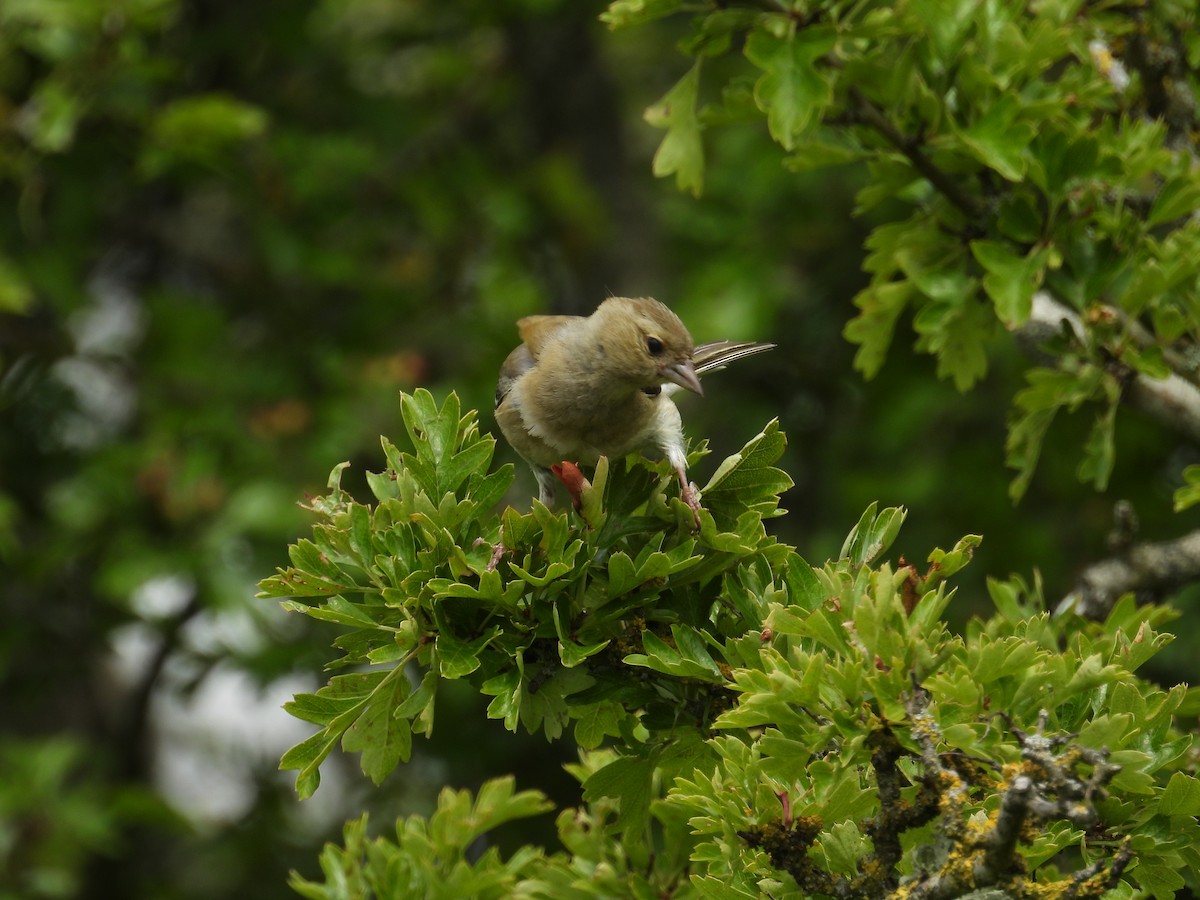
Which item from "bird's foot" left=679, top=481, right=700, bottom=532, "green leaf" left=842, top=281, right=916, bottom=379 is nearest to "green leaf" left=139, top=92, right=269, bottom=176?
"green leaf" left=842, top=281, right=916, bottom=379

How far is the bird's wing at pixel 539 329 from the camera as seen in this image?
4.86 meters

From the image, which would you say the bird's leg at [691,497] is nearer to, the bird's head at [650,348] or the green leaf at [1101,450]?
the bird's head at [650,348]

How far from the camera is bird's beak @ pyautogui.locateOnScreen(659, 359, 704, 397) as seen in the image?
4332 millimetres

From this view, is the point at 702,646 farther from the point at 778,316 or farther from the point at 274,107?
the point at 274,107

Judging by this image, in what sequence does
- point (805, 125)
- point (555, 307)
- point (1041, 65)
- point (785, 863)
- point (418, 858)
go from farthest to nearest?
point (555, 307), point (1041, 65), point (805, 125), point (418, 858), point (785, 863)

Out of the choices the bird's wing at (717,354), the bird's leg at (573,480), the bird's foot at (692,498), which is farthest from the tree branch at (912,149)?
the bird's leg at (573,480)

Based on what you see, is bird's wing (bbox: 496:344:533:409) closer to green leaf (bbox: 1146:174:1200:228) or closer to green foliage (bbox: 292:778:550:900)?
green foliage (bbox: 292:778:550:900)

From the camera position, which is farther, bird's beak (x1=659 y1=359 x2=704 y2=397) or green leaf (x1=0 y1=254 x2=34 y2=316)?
green leaf (x1=0 y1=254 x2=34 y2=316)

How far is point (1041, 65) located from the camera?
12.5 feet

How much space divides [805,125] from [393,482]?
1.40 m

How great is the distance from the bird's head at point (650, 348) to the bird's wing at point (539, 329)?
42cm

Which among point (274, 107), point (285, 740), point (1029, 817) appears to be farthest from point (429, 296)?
point (1029, 817)

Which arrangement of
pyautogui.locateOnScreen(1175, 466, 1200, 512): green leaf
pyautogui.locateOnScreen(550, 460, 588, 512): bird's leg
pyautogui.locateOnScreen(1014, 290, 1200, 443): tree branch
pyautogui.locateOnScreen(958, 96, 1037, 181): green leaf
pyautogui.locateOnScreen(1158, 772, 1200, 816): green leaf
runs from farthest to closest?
pyautogui.locateOnScreen(1014, 290, 1200, 443): tree branch → pyautogui.locateOnScreen(958, 96, 1037, 181): green leaf → pyautogui.locateOnScreen(1175, 466, 1200, 512): green leaf → pyautogui.locateOnScreen(550, 460, 588, 512): bird's leg → pyautogui.locateOnScreen(1158, 772, 1200, 816): green leaf

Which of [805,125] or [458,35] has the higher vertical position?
[805,125]
